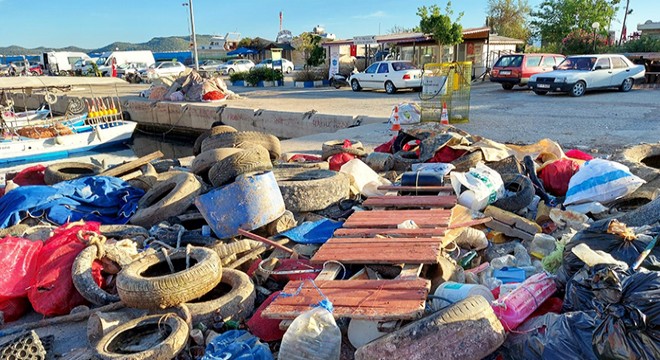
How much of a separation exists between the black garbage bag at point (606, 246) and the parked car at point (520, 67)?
18564 mm

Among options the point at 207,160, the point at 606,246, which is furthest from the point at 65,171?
the point at 606,246

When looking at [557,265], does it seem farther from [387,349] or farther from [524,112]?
[524,112]

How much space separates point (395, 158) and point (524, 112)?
7.98 metres

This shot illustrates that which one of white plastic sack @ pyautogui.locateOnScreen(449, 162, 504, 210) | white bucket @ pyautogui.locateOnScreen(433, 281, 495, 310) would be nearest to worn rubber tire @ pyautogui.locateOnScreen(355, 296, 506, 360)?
white bucket @ pyautogui.locateOnScreen(433, 281, 495, 310)

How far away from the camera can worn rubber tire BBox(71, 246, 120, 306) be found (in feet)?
13.5

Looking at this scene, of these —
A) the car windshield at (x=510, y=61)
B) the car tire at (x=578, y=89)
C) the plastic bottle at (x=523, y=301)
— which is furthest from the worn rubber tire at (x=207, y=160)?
the car windshield at (x=510, y=61)

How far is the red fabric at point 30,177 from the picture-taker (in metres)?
8.32

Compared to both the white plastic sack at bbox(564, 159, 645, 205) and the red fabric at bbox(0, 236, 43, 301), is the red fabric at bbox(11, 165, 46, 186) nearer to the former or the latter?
the red fabric at bbox(0, 236, 43, 301)

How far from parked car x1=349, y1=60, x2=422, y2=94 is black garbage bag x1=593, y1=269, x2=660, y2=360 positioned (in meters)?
19.9

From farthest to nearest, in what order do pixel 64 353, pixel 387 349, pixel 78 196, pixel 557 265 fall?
pixel 78 196, pixel 557 265, pixel 64 353, pixel 387 349

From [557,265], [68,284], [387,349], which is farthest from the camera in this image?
[68,284]

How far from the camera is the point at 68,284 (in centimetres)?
431

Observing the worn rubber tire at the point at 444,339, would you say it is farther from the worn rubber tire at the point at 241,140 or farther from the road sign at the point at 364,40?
the road sign at the point at 364,40

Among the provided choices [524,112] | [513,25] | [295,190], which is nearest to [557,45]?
[513,25]
